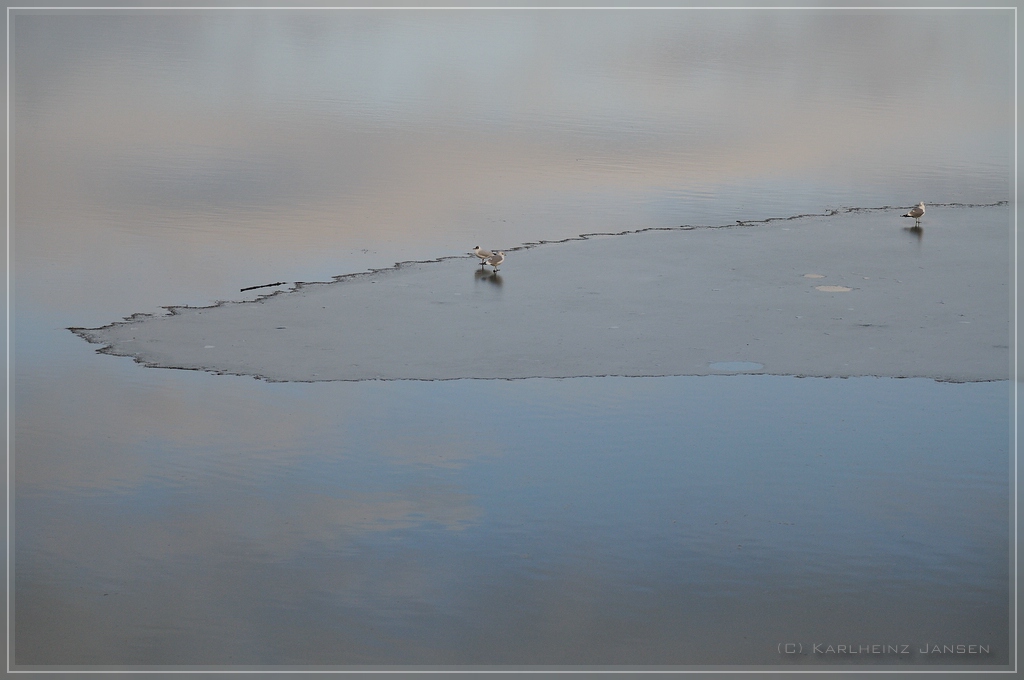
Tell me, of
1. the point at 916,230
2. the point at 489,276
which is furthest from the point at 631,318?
the point at 916,230

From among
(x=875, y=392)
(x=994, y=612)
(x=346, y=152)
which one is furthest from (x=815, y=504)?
(x=346, y=152)

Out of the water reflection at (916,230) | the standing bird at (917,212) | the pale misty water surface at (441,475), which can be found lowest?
Answer: the pale misty water surface at (441,475)

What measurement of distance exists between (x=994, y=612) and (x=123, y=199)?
29.6ft

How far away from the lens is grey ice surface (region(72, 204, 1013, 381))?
7.55 metres

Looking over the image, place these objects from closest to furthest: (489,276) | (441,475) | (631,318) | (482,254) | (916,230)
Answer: (441,475), (631,318), (489,276), (482,254), (916,230)

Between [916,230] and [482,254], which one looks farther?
[916,230]

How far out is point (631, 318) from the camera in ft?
27.7

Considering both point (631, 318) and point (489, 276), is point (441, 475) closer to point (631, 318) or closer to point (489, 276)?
point (631, 318)

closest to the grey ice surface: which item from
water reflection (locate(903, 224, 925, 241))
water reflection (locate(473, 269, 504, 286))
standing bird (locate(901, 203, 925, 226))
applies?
water reflection (locate(473, 269, 504, 286))

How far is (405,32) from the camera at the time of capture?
2027 cm

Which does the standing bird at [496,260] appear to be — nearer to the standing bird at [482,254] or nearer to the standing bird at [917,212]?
the standing bird at [482,254]

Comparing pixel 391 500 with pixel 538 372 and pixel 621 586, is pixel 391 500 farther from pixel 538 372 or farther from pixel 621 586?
pixel 538 372

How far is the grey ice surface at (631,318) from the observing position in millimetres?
7555

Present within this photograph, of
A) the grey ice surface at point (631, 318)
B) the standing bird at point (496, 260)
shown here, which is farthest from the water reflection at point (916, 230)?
the standing bird at point (496, 260)
